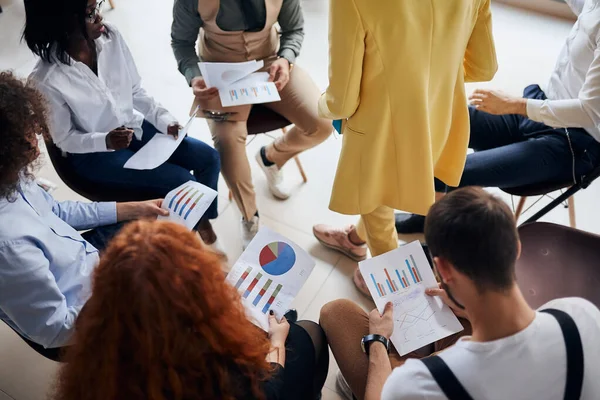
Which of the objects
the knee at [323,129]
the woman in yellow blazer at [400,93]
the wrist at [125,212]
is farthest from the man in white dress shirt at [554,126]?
the wrist at [125,212]

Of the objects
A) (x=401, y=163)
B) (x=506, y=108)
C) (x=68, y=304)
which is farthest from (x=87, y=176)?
(x=506, y=108)

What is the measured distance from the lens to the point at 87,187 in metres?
1.84

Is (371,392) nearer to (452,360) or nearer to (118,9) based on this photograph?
(452,360)

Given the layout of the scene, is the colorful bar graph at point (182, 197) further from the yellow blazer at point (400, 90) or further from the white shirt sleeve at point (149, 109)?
the yellow blazer at point (400, 90)

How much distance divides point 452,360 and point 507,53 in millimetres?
2600

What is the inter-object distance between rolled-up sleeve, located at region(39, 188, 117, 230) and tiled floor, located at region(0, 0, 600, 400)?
2.21 feet

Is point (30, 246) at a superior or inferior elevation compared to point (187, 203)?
superior

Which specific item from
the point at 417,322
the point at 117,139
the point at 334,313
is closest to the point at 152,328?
the point at 334,313

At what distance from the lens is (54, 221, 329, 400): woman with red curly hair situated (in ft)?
2.95

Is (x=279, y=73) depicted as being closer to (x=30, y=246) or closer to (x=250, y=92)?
(x=250, y=92)

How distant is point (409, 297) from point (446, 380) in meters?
0.58

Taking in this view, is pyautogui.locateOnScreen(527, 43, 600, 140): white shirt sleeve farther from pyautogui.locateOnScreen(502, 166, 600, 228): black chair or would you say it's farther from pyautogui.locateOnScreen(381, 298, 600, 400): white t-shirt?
pyautogui.locateOnScreen(381, 298, 600, 400): white t-shirt

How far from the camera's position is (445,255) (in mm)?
1047

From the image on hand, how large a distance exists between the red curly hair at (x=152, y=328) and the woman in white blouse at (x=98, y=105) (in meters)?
0.93
